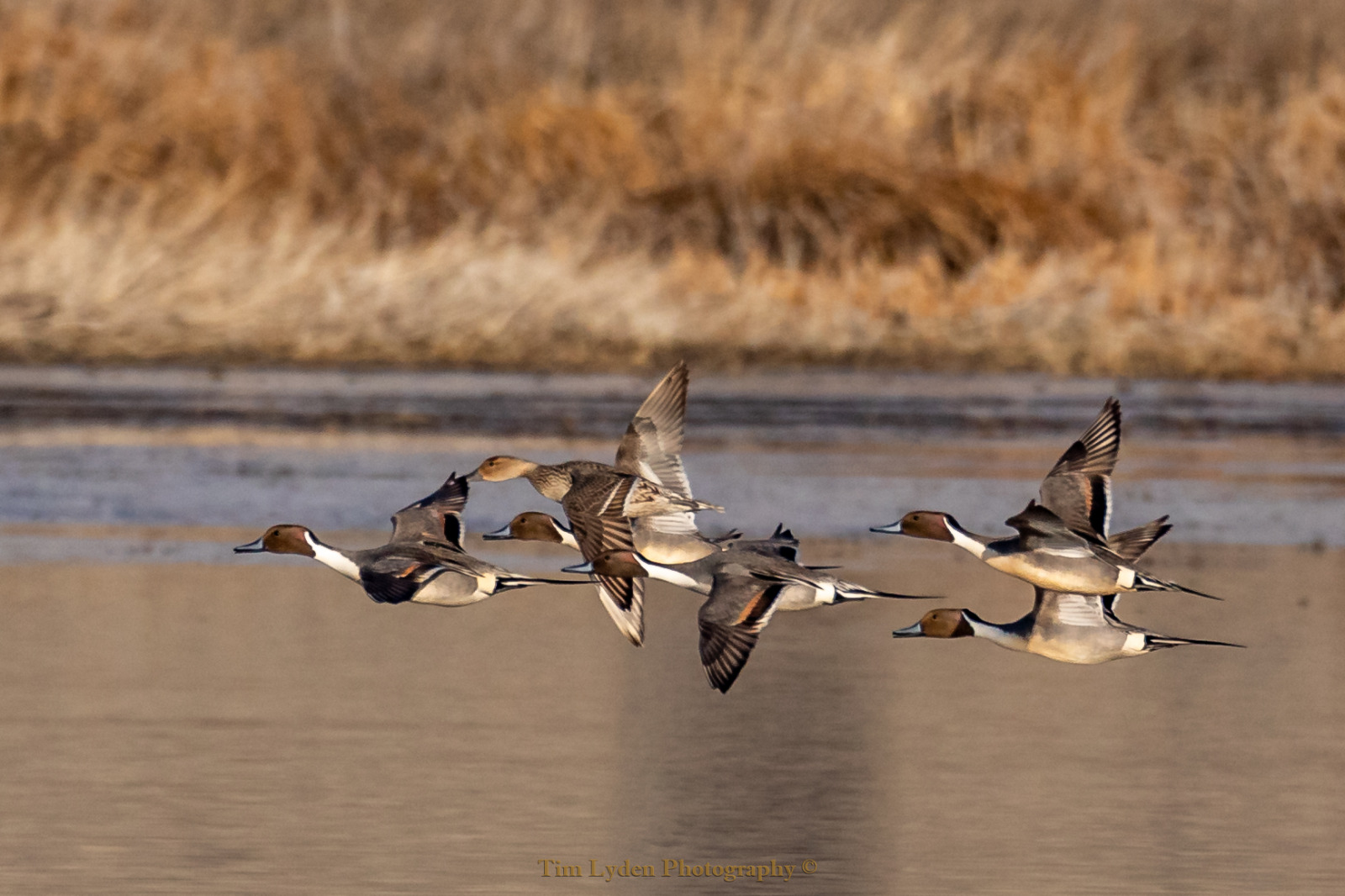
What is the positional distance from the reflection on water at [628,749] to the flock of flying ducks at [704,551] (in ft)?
2.92

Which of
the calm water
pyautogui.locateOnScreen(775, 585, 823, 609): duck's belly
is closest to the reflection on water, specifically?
the calm water

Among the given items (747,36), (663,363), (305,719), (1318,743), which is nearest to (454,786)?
(305,719)

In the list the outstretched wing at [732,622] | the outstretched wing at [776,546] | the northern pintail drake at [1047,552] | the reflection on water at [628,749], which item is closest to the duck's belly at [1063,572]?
the northern pintail drake at [1047,552]

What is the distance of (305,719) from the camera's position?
7801mm

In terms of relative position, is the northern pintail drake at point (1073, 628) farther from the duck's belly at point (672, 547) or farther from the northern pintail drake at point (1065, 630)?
the duck's belly at point (672, 547)

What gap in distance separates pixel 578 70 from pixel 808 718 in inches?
673

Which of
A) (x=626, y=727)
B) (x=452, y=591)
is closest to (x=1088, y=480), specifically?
(x=452, y=591)

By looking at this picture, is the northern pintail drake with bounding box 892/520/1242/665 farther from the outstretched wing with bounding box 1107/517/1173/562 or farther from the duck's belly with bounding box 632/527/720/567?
the duck's belly with bounding box 632/527/720/567

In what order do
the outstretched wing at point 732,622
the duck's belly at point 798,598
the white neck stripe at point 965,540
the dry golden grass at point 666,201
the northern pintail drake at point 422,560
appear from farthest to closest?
the dry golden grass at point 666,201
the white neck stripe at point 965,540
the duck's belly at point 798,598
the northern pintail drake at point 422,560
the outstretched wing at point 732,622

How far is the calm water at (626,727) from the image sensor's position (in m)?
6.53

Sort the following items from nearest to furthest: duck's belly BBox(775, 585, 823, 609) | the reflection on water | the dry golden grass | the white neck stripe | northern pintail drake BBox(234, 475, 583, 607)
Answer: northern pintail drake BBox(234, 475, 583, 607)
duck's belly BBox(775, 585, 823, 609)
the white neck stripe
the reflection on water
the dry golden grass

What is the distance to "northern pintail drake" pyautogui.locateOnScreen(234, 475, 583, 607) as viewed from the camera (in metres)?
5.28

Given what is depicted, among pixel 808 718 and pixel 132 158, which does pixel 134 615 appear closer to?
pixel 808 718

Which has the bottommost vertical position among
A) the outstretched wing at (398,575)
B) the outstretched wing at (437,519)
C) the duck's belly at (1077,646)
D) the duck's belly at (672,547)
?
the duck's belly at (1077,646)
